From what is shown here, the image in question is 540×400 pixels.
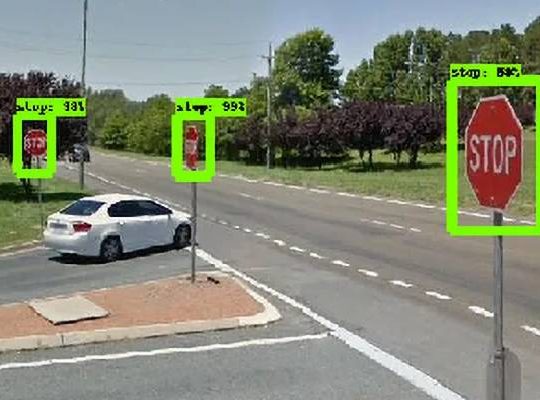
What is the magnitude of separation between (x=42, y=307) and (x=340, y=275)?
606 cm

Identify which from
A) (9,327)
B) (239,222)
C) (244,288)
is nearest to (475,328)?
(244,288)

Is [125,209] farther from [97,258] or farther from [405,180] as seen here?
[405,180]

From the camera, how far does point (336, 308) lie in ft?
41.9

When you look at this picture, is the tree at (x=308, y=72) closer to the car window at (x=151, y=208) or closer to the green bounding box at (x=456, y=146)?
the car window at (x=151, y=208)

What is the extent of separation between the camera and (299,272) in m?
16.5

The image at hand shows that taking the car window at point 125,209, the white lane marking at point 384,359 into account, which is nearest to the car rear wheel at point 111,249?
the car window at point 125,209

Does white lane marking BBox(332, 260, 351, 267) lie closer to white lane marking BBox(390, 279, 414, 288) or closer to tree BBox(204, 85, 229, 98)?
white lane marking BBox(390, 279, 414, 288)

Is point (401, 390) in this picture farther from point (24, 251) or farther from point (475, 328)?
point (24, 251)

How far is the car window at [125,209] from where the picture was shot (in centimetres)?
1979

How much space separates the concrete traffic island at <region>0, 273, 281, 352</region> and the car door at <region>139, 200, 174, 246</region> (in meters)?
6.38

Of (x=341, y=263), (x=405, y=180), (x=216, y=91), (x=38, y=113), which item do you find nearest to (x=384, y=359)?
(x=341, y=263)

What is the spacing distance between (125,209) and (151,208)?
856 millimetres

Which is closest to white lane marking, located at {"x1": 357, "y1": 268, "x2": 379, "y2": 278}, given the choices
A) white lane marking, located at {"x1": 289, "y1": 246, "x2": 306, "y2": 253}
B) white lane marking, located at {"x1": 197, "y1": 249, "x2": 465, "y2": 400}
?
white lane marking, located at {"x1": 197, "y1": 249, "x2": 465, "y2": 400}

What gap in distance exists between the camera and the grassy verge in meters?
33.5
